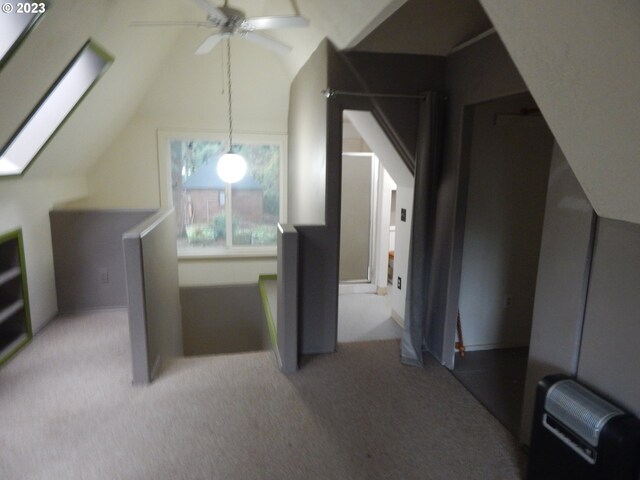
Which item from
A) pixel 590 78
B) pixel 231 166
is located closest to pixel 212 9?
pixel 231 166

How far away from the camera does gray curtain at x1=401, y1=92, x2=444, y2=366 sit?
3.17 metres

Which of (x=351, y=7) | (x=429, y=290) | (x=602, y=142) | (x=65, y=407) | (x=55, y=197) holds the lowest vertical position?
(x=65, y=407)

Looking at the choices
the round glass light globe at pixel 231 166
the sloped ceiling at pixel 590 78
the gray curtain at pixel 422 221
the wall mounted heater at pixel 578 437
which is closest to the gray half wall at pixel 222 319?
the round glass light globe at pixel 231 166

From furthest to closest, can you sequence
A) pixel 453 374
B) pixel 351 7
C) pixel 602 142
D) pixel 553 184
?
pixel 453 374 < pixel 351 7 < pixel 553 184 < pixel 602 142

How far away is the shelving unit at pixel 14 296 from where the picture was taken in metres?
3.53

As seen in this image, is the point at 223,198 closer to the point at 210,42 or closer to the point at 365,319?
the point at 210,42

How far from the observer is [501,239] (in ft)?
11.5

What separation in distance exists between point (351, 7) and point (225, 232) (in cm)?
399

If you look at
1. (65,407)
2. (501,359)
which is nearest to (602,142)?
(501,359)

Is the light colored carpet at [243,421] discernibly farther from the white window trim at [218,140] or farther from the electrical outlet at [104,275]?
the white window trim at [218,140]

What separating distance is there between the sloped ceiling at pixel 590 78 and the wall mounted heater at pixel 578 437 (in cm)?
81

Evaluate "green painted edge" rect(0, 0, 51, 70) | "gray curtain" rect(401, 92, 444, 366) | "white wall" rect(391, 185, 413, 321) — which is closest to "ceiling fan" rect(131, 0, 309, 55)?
"green painted edge" rect(0, 0, 51, 70)

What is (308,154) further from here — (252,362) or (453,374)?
(453,374)

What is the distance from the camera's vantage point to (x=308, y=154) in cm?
425
